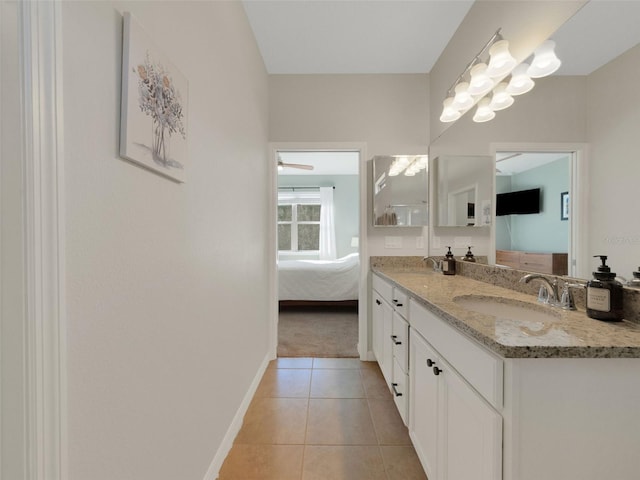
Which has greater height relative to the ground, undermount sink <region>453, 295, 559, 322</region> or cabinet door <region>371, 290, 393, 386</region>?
undermount sink <region>453, 295, 559, 322</region>

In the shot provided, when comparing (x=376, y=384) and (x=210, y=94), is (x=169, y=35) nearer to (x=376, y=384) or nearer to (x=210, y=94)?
(x=210, y=94)

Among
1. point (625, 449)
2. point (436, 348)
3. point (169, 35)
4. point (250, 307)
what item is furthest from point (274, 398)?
point (169, 35)

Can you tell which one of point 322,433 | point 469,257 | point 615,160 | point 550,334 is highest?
point 615,160

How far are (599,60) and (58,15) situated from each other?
1.61 metres

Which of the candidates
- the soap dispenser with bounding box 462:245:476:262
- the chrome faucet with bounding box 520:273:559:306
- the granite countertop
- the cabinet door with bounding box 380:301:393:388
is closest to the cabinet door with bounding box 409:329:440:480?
the granite countertop

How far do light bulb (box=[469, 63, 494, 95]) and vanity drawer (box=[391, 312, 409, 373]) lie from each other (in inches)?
58.0

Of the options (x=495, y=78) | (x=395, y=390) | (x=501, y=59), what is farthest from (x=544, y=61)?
(x=395, y=390)

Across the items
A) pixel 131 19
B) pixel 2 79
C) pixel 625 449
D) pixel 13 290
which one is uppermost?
pixel 131 19

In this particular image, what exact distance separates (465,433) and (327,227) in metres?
5.34

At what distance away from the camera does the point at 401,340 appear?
4.92 ft

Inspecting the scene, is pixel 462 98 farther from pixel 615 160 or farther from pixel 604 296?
pixel 604 296

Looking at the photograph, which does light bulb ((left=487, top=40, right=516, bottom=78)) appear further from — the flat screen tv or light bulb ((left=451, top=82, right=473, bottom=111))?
the flat screen tv

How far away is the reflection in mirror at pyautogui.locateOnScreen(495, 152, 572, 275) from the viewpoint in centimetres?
115

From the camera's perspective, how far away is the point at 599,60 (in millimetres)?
980
